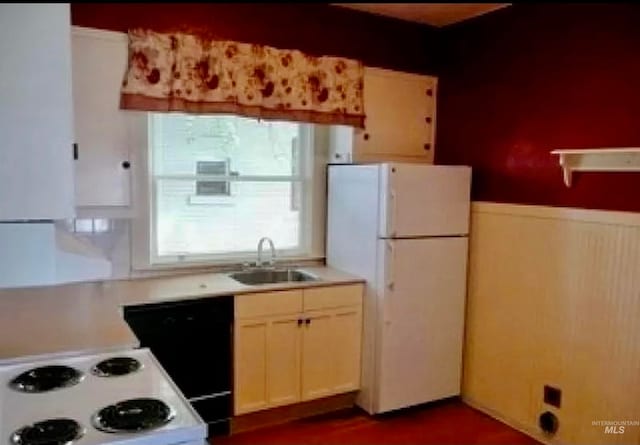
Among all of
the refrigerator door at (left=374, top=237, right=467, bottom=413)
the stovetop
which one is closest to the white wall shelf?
the refrigerator door at (left=374, top=237, right=467, bottom=413)

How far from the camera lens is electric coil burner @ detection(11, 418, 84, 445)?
1.18 m

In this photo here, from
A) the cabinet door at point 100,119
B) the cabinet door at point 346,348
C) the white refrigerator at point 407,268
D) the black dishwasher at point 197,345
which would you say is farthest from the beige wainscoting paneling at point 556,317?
the cabinet door at point 100,119

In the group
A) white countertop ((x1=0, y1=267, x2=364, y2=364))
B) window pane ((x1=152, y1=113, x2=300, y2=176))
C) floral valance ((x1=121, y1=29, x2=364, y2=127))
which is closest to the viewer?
white countertop ((x1=0, y1=267, x2=364, y2=364))

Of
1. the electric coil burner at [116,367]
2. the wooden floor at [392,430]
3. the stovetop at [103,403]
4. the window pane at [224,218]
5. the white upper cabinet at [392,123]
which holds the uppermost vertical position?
the white upper cabinet at [392,123]

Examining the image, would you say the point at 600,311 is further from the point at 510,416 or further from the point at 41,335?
the point at 41,335

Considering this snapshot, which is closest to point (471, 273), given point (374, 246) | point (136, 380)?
point (374, 246)

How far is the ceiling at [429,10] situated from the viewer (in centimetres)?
323

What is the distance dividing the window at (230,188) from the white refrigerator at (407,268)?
0.30 metres

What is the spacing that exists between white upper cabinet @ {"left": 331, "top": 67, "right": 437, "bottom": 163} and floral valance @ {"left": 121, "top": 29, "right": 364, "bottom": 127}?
10 cm

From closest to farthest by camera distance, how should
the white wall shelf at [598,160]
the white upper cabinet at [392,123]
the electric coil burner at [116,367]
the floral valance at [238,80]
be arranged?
the electric coil burner at [116,367] → the white wall shelf at [598,160] → the floral valance at [238,80] → the white upper cabinet at [392,123]

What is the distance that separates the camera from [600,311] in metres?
2.67

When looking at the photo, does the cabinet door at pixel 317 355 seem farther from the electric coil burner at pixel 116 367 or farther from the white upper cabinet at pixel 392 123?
the electric coil burner at pixel 116 367

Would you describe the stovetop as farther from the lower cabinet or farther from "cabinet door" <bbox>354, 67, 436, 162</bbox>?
"cabinet door" <bbox>354, 67, 436, 162</bbox>

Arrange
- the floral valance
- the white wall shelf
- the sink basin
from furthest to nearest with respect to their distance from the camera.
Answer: the sink basin → the floral valance → the white wall shelf
